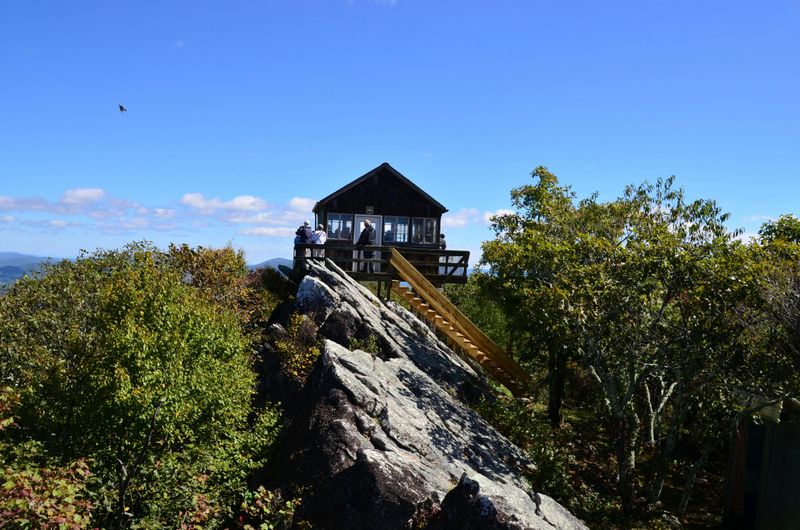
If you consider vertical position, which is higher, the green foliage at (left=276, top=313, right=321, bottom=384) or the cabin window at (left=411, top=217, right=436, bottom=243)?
the cabin window at (left=411, top=217, right=436, bottom=243)

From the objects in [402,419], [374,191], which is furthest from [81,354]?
[374,191]

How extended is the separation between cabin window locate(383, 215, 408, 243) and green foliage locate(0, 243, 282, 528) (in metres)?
21.9

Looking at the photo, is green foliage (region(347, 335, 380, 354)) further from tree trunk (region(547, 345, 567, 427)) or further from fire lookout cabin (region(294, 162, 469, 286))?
fire lookout cabin (region(294, 162, 469, 286))

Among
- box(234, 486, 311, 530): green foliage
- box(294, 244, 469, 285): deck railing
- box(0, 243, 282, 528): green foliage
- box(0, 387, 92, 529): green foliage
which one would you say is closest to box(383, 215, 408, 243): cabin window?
box(294, 244, 469, 285): deck railing

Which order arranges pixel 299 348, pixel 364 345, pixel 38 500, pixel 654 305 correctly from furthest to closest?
pixel 364 345, pixel 299 348, pixel 654 305, pixel 38 500

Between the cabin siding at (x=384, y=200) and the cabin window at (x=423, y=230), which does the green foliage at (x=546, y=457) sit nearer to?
the cabin window at (x=423, y=230)

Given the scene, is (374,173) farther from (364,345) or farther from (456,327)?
(364,345)

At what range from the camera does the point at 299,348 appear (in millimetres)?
19719

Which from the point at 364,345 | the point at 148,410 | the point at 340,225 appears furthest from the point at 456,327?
the point at 148,410

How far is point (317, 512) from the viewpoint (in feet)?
40.0

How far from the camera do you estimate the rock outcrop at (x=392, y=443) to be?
11.5 meters

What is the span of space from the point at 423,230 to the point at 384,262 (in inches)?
464

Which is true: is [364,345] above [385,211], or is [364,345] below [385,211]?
below

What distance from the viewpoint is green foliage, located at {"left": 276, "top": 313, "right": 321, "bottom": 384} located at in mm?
18797
